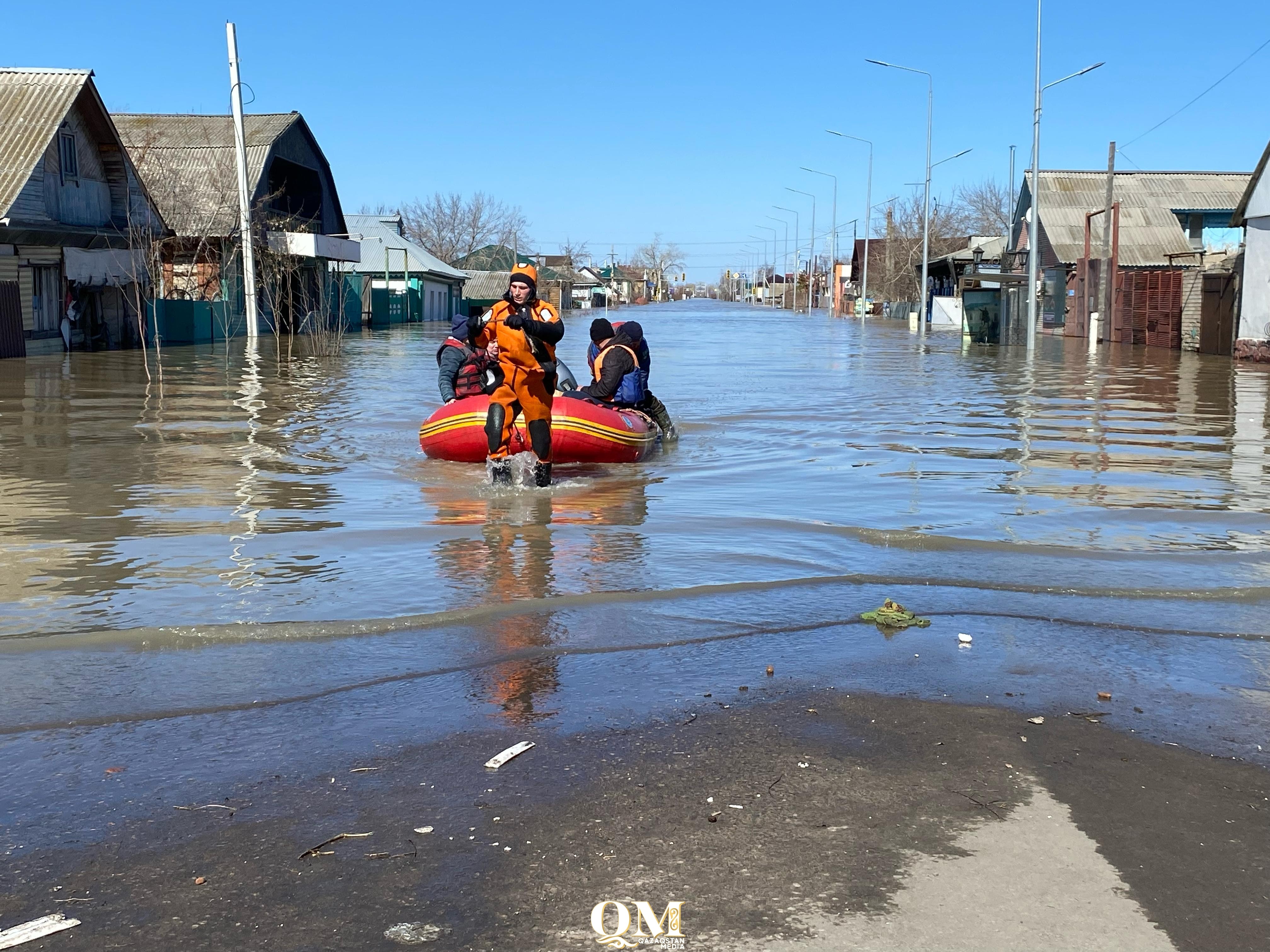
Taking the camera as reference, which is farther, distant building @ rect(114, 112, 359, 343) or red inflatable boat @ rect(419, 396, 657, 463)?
distant building @ rect(114, 112, 359, 343)

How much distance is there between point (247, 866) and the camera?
3.65 metres

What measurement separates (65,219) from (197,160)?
51.5 feet

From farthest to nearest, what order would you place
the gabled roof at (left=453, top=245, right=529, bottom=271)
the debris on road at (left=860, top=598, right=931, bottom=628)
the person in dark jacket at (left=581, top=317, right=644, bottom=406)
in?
the gabled roof at (left=453, top=245, right=529, bottom=271), the person in dark jacket at (left=581, top=317, right=644, bottom=406), the debris on road at (left=860, top=598, right=931, bottom=628)

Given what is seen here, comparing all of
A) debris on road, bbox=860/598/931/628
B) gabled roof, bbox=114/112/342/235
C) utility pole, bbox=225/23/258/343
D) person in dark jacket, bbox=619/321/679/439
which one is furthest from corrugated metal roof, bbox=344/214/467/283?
debris on road, bbox=860/598/931/628

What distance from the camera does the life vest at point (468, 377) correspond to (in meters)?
12.6

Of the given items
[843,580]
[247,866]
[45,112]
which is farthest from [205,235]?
[247,866]

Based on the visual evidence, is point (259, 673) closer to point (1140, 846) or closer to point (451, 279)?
point (1140, 846)

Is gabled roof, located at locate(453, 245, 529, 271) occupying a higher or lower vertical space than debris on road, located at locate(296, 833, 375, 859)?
higher

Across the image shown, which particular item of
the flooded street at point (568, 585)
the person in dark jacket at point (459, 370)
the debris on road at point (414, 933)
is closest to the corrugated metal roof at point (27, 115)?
the flooded street at point (568, 585)

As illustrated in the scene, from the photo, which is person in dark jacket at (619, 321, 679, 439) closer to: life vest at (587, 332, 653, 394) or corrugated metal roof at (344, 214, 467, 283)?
life vest at (587, 332, 653, 394)

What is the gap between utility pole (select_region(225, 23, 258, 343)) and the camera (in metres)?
35.8

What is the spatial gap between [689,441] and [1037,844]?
1161cm

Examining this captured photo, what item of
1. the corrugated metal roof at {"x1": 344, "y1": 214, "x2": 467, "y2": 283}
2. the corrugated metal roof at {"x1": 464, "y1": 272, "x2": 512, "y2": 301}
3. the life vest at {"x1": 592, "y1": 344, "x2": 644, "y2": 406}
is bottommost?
the life vest at {"x1": 592, "y1": 344, "x2": 644, "y2": 406}

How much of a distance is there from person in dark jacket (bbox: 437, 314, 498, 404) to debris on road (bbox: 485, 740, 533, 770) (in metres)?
7.65
